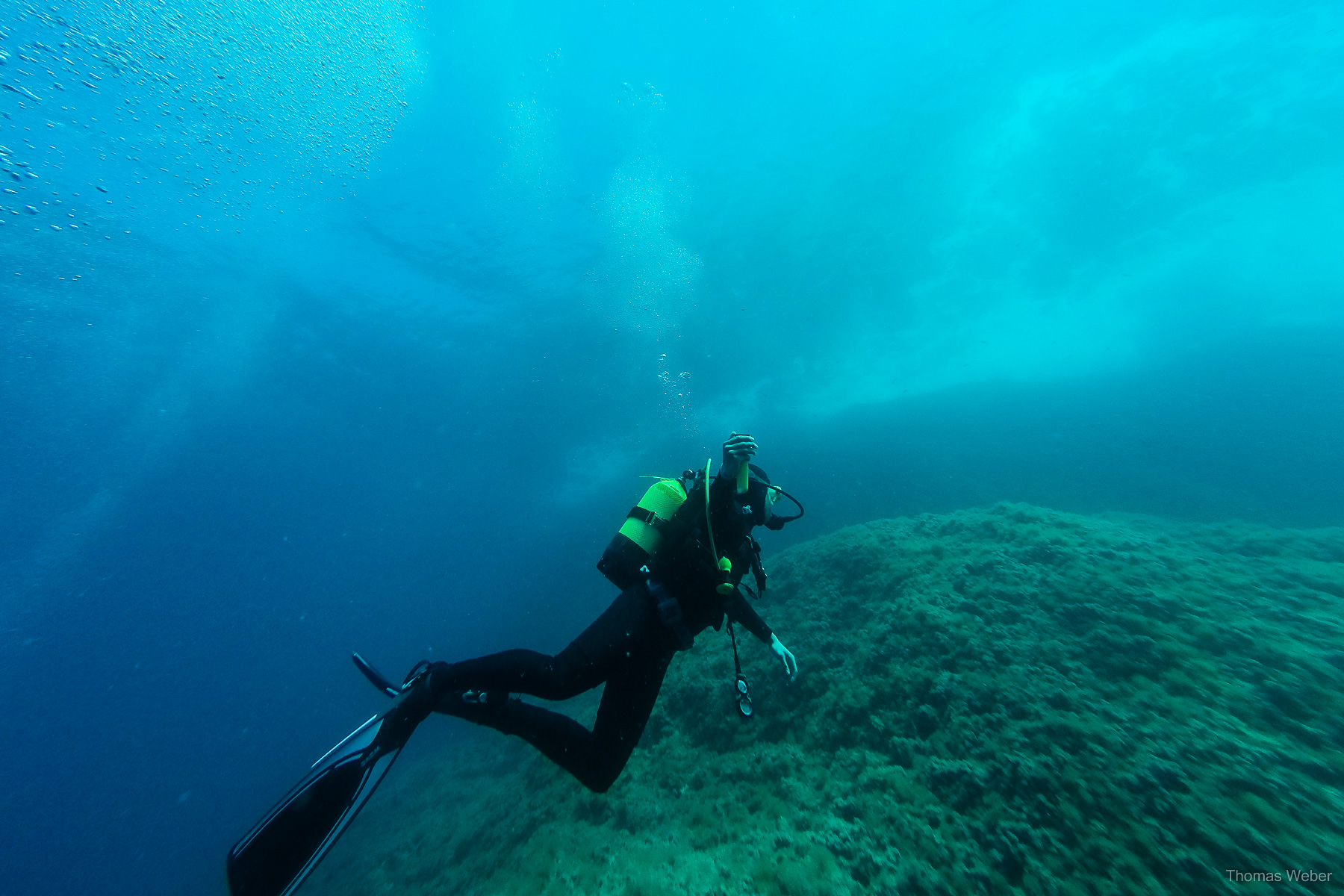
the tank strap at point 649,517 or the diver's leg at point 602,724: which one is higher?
the tank strap at point 649,517

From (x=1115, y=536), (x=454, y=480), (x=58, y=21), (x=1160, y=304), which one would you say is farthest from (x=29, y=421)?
(x=1160, y=304)

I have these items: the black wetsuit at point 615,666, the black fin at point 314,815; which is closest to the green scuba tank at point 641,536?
the black wetsuit at point 615,666

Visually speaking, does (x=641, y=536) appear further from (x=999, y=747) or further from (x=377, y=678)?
(x=999, y=747)

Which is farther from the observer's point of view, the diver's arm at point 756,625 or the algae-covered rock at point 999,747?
the diver's arm at point 756,625

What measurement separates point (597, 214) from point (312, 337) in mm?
20376

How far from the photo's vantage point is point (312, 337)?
27453mm

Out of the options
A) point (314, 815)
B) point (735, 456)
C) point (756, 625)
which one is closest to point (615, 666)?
point (756, 625)

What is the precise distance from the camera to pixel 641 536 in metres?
3.54

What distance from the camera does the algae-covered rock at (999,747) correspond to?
274 cm

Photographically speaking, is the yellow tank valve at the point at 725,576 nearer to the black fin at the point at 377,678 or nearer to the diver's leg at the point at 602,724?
the diver's leg at the point at 602,724

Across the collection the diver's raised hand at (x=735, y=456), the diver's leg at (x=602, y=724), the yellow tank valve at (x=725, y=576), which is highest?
the diver's raised hand at (x=735, y=456)

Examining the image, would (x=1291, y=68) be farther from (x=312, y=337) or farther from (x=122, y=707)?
(x=122, y=707)

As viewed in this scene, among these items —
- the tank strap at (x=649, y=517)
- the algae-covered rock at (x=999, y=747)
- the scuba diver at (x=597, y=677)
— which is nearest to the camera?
the algae-covered rock at (x=999, y=747)

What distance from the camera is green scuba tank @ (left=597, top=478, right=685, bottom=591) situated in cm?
345
